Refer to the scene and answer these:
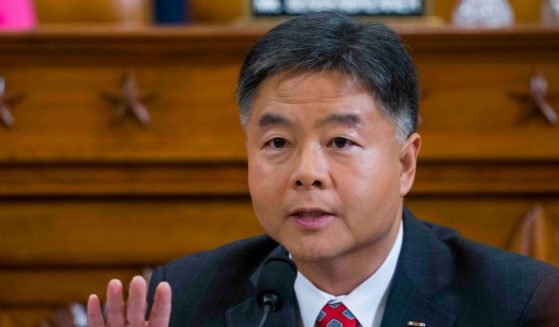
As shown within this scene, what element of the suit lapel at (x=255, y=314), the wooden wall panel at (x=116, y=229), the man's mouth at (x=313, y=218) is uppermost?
the man's mouth at (x=313, y=218)

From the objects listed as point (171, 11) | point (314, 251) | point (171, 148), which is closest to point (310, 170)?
point (314, 251)

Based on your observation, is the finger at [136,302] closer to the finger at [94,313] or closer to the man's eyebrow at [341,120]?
the finger at [94,313]

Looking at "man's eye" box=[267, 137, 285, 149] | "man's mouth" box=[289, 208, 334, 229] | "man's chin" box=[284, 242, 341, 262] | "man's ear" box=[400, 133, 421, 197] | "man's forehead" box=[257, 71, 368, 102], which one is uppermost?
"man's forehead" box=[257, 71, 368, 102]

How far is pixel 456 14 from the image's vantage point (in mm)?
3150

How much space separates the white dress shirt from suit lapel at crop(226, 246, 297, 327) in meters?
0.02

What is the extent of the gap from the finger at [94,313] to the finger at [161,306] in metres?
0.08

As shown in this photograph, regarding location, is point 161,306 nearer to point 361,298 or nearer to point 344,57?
point 361,298

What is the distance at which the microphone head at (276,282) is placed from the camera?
1.77m

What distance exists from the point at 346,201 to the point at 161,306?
1.03ft

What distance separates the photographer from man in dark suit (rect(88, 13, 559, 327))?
5.76ft

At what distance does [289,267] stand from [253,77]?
0.30m

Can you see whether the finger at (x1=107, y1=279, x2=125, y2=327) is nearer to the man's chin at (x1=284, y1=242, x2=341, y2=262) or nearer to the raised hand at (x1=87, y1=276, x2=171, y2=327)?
the raised hand at (x1=87, y1=276, x2=171, y2=327)

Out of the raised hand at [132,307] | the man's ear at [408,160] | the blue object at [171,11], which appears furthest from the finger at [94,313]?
the blue object at [171,11]

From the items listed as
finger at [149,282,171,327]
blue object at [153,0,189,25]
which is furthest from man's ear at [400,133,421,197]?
blue object at [153,0,189,25]
